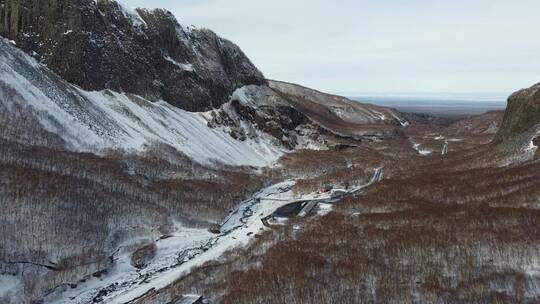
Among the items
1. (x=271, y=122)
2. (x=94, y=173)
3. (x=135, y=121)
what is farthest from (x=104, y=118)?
(x=271, y=122)

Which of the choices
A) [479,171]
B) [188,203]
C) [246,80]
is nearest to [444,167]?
[479,171]

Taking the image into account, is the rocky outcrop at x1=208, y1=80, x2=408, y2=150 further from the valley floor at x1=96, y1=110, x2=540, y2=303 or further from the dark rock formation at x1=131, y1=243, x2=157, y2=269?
the dark rock formation at x1=131, y1=243, x2=157, y2=269

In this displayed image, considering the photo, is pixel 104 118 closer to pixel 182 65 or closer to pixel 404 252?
pixel 182 65

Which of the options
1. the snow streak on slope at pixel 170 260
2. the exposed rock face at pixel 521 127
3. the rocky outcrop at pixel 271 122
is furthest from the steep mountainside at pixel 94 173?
the exposed rock face at pixel 521 127

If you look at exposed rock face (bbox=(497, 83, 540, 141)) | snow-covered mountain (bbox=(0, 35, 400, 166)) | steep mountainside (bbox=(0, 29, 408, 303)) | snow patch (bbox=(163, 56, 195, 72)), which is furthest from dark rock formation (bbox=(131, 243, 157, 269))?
snow patch (bbox=(163, 56, 195, 72))

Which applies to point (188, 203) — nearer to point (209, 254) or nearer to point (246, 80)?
point (209, 254)

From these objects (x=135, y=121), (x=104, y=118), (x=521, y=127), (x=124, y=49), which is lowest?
(x=135, y=121)
